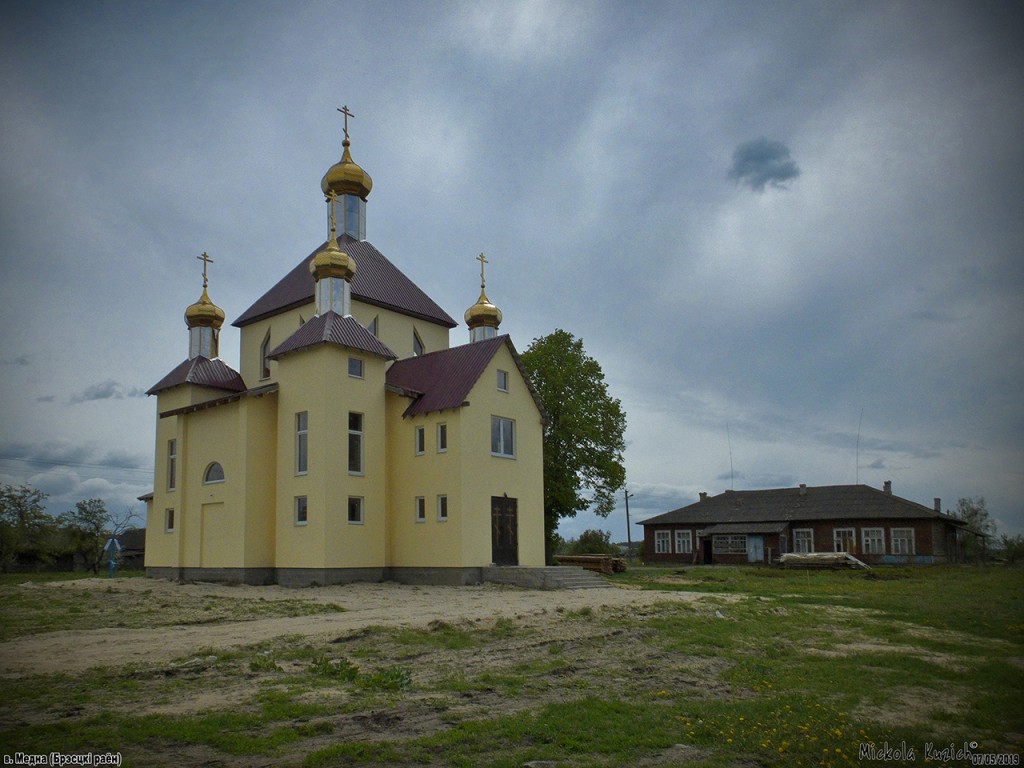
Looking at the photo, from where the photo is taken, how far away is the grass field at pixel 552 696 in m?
7.05

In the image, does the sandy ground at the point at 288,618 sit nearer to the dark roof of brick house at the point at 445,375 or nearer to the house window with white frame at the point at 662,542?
the dark roof of brick house at the point at 445,375

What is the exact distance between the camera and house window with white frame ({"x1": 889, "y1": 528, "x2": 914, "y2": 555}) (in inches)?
1750

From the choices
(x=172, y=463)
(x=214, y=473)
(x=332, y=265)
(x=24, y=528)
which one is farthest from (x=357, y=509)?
(x=24, y=528)

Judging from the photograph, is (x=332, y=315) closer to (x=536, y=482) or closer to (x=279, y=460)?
(x=279, y=460)

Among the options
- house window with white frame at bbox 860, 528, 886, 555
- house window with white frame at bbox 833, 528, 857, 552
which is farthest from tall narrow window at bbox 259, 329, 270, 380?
house window with white frame at bbox 860, 528, 886, 555

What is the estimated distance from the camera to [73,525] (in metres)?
47.5

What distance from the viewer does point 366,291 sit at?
29.7 metres

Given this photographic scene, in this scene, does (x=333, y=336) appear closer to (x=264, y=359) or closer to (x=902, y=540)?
(x=264, y=359)

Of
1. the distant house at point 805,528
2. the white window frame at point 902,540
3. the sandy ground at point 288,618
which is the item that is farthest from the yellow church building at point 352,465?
the white window frame at point 902,540

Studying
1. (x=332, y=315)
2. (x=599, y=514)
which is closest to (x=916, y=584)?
(x=599, y=514)

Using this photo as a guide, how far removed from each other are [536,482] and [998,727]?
66.6 ft

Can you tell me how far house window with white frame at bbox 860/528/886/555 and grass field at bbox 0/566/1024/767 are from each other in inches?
1240

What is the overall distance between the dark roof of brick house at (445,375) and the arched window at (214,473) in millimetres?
6176

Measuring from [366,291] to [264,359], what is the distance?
511cm
